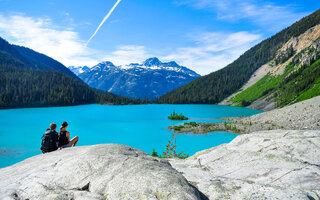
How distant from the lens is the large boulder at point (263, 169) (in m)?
5.24

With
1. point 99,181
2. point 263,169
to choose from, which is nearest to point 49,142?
point 99,181

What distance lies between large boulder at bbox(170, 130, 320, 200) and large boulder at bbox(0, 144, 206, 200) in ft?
4.30

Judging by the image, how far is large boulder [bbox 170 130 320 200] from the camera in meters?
5.24

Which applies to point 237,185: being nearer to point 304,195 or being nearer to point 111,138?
point 304,195

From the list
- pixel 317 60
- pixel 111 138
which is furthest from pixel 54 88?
pixel 317 60

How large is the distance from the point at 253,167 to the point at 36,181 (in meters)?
7.66

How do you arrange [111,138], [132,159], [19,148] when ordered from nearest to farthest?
1. [132,159]
2. [19,148]
3. [111,138]

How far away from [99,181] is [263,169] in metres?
6.13

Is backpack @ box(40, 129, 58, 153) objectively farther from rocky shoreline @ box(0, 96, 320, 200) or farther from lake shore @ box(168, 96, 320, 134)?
lake shore @ box(168, 96, 320, 134)

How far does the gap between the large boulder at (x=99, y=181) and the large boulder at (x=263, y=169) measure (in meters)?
1.31

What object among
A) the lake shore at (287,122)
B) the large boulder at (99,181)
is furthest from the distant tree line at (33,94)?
the large boulder at (99,181)

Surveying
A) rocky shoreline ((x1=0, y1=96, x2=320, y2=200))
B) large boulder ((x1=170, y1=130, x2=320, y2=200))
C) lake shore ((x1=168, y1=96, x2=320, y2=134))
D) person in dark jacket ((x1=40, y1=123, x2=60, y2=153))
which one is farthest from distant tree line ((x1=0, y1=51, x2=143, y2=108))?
large boulder ((x1=170, y1=130, x2=320, y2=200))

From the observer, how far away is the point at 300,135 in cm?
1038

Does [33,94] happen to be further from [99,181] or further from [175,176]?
[175,176]
